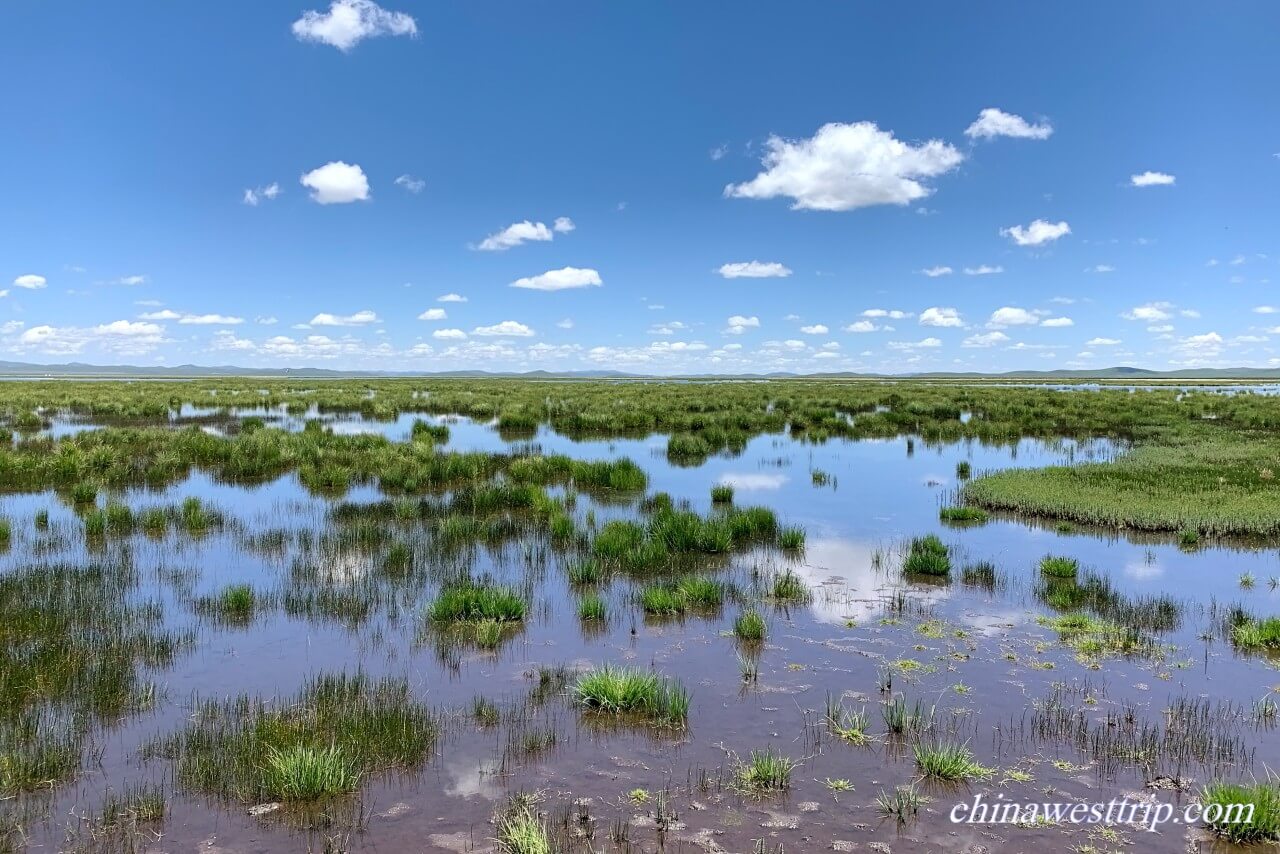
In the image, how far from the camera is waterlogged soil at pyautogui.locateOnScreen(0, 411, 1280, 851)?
5.16 m

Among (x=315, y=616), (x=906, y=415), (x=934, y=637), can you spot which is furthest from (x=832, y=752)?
(x=906, y=415)

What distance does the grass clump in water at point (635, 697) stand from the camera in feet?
22.3

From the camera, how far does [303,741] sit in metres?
6.14

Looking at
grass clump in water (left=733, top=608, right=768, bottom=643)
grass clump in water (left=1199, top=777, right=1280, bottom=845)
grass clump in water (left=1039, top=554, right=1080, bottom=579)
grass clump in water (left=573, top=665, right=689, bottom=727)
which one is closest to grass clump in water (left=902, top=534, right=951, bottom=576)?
grass clump in water (left=1039, top=554, right=1080, bottom=579)

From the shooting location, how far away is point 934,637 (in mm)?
8898

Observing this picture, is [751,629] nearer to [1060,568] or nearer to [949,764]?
[949,764]

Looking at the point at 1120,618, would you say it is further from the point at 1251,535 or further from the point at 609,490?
the point at 609,490

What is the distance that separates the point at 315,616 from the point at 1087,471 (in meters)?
20.0

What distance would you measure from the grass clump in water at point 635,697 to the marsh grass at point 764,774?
98cm

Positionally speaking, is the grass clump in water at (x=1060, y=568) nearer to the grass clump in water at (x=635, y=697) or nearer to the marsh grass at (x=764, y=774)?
the grass clump in water at (x=635, y=697)

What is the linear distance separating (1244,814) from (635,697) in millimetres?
4652

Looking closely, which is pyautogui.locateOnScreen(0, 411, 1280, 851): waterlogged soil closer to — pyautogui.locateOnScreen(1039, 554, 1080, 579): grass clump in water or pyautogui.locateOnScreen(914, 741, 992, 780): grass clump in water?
pyautogui.locateOnScreen(914, 741, 992, 780): grass clump in water

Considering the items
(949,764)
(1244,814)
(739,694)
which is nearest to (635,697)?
(739,694)

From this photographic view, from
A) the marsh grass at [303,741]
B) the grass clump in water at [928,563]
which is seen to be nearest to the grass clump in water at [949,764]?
the marsh grass at [303,741]
